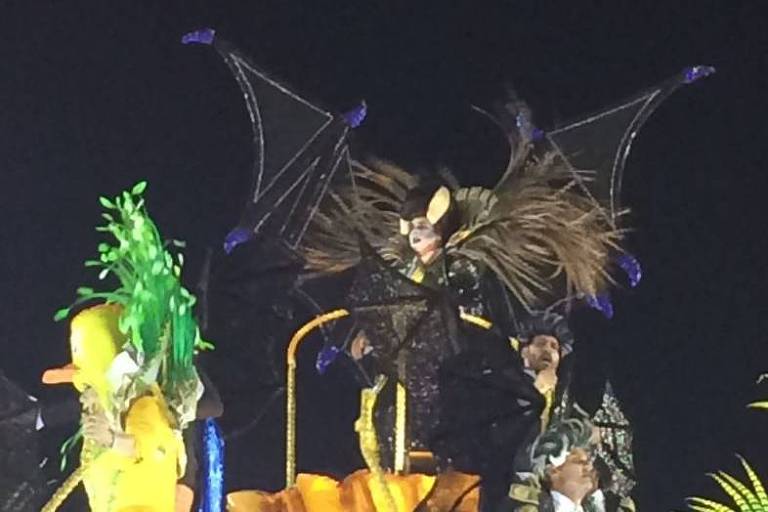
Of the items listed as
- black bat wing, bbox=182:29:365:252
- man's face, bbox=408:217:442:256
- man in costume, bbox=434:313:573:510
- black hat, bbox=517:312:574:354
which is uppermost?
black bat wing, bbox=182:29:365:252

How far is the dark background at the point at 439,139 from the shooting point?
153cm

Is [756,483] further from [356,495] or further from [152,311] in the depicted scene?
[152,311]

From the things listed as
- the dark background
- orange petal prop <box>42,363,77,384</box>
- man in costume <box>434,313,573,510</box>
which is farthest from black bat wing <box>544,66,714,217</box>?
orange petal prop <box>42,363,77,384</box>

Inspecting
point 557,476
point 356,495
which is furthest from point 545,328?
point 356,495

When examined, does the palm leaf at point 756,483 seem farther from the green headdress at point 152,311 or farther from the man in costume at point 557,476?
the green headdress at point 152,311

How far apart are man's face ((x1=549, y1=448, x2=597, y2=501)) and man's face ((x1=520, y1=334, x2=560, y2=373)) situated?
0.09 meters

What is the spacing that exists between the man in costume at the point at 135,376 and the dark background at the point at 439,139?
9 centimetres

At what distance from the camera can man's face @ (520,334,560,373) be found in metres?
1.49

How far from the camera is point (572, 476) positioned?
4.79 feet

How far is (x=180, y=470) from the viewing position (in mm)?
1382

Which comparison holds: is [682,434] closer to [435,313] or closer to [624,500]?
[624,500]

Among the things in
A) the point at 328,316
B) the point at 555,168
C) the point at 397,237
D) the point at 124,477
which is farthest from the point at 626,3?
the point at 124,477

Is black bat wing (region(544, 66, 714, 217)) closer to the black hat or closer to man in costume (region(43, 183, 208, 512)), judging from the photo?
the black hat

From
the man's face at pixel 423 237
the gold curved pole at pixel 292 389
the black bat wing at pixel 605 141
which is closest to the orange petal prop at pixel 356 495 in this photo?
the gold curved pole at pixel 292 389
